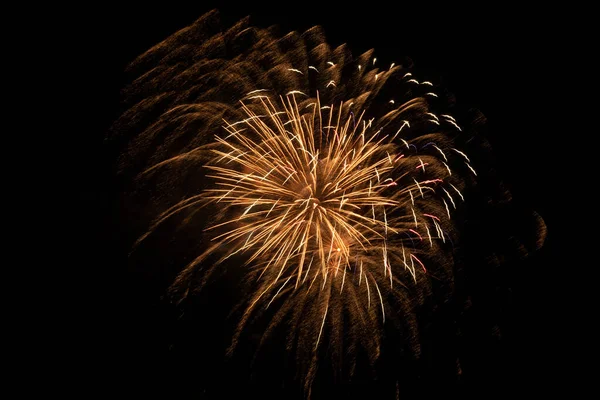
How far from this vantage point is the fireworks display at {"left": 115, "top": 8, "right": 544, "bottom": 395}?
4590mm

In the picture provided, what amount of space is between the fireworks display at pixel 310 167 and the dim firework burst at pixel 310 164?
0.02 m

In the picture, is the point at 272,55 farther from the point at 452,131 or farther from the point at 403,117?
the point at 452,131

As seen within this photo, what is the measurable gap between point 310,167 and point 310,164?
1.6 inches

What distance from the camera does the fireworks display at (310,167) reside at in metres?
4.59

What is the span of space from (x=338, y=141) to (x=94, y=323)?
5.87 m

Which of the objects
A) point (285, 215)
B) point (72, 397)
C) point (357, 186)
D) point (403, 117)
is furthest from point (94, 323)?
point (403, 117)

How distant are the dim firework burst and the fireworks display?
0.02 meters

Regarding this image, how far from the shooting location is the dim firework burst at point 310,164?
15.1 ft

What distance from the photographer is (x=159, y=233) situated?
6.49 metres

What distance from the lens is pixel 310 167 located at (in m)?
4.65

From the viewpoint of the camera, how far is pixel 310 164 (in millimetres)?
4668

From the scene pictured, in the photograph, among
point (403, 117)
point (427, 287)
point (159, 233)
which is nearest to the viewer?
point (403, 117)

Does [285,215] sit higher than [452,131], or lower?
lower

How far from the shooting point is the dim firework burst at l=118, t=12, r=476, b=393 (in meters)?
4.59
